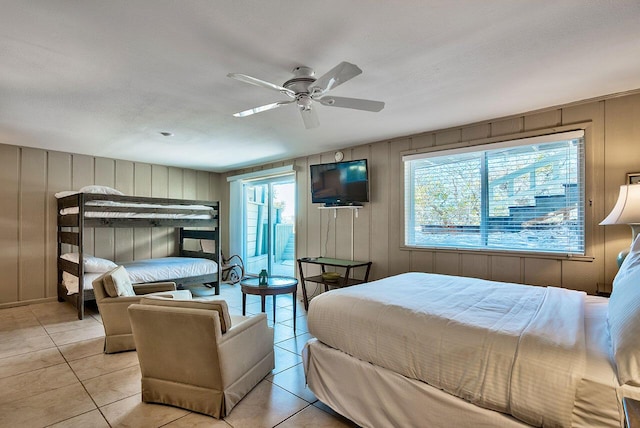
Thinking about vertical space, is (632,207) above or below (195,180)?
below

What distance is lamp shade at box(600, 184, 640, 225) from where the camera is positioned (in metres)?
2.36

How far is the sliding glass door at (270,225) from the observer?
6.14 m

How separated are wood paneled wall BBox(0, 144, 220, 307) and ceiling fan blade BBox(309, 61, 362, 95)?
4766 mm

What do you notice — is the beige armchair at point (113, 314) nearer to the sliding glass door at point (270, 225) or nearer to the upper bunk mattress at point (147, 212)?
the upper bunk mattress at point (147, 212)

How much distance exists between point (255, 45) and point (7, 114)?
3.01 metres

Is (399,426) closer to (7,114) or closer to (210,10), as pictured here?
(210,10)

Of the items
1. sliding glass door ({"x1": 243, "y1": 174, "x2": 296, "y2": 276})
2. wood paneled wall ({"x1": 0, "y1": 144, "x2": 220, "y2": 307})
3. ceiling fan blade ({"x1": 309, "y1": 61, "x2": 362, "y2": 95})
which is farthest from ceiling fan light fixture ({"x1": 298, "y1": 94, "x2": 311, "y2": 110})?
wood paneled wall ({"x1": 0, "y1": 144, "x2": 220, "y2": 307})

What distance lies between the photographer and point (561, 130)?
3.07 meters

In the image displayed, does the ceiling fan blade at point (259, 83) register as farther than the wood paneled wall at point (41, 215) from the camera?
No

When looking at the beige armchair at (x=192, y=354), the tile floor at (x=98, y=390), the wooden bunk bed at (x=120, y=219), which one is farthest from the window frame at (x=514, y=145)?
the wooden bunk bed at (x=120, y=219)

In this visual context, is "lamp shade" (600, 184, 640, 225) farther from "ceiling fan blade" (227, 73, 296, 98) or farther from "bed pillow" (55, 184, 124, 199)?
"bed pillow" (55, 184, 124, 199)

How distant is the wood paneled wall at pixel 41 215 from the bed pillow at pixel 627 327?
629 cm

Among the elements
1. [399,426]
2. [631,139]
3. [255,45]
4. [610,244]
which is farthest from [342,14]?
[610,244]

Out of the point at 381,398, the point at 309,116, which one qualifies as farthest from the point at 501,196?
the point at 381,398
